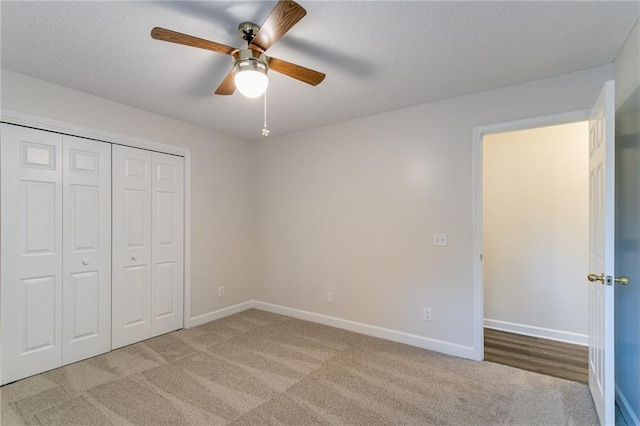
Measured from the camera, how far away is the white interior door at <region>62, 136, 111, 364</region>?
109 inches

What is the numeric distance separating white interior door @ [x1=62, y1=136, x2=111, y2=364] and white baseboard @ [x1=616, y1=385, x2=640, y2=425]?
13.3 ft

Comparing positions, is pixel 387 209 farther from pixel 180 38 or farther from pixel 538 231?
pixel 180 38

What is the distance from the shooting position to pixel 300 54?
7.20 feet

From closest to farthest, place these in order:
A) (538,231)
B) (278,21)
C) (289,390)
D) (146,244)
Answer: (278,21) → (289,390) → (146,244) → (538,231)

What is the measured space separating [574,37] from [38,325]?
4471mm

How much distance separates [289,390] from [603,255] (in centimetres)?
224

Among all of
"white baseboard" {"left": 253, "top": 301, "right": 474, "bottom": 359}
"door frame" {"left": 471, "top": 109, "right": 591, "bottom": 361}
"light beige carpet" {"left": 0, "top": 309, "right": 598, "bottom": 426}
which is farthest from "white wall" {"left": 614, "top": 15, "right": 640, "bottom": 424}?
"white baseboard" {"left": 253, "top": 301, "right": 474, "bottom": 359}

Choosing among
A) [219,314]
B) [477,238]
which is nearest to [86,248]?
[219,314]

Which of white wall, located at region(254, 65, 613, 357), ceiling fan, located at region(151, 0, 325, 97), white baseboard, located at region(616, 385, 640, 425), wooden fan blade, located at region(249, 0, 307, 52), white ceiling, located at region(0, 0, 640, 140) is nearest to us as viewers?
wooden fan blade, located at region(249, 0, 307, 52)

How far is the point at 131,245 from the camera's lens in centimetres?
322

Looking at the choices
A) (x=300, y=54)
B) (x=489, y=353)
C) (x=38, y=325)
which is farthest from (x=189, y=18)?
(x=489, y=353)

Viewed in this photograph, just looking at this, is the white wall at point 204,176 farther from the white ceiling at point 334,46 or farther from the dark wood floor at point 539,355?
the dark wood floor at point 539,355

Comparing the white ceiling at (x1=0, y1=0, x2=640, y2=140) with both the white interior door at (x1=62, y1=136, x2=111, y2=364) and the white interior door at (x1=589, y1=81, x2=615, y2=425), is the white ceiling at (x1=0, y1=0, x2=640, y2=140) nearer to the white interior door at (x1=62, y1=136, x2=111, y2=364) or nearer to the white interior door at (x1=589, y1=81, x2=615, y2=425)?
the white interior door at (x1=589, y1=81, x2=615, y2=425)

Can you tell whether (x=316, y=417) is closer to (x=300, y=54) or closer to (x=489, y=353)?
(x=489, y=353)
